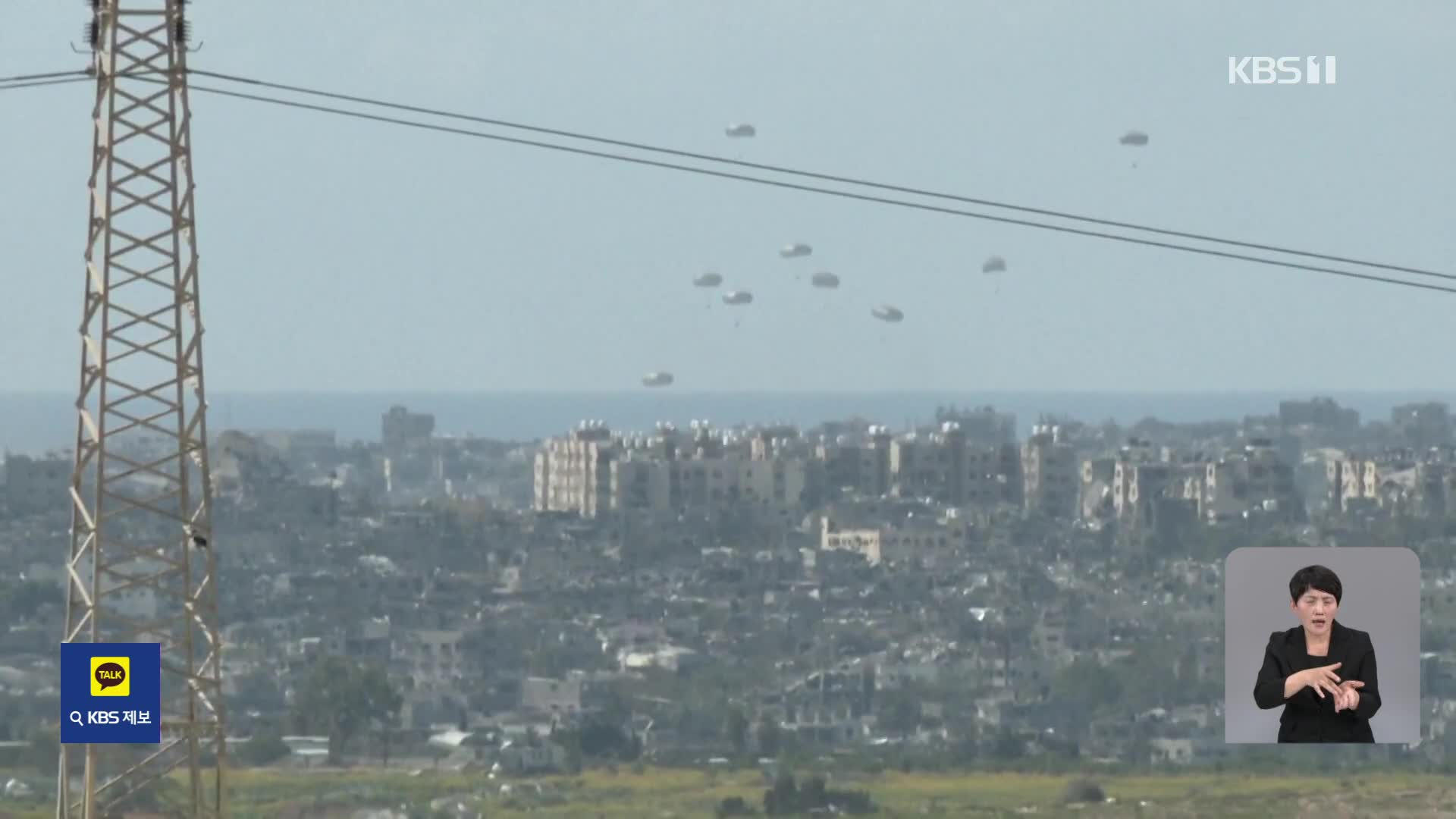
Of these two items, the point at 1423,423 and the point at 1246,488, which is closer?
the point at 1246,488

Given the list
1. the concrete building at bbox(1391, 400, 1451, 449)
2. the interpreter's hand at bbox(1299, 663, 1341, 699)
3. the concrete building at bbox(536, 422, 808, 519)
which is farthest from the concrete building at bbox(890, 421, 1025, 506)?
the interpreter's hand at bbox(1299, 663, 1341, 699)

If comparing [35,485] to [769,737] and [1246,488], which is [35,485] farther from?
[1246,488]

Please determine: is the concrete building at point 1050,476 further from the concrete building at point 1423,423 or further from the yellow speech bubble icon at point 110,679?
the yellow speech bubble icon at point 110,679

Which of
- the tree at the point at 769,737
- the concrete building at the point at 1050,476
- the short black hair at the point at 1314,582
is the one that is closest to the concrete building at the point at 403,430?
the concrete building at the point at 1050,476

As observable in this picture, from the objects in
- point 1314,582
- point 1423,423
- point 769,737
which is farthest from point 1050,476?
point 1314,582

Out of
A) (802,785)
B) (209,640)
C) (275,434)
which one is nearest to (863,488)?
(275,434)
